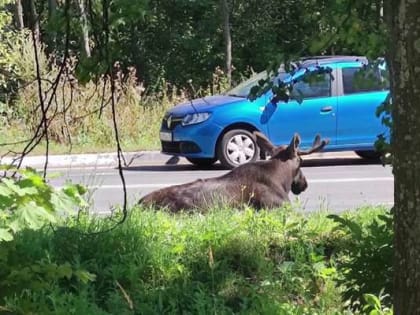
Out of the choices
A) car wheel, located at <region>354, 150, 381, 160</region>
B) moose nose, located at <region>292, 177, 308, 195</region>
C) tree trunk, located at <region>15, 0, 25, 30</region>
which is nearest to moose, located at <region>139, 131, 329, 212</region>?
moose nose, located at <region>292, 177, 308, 195</region>

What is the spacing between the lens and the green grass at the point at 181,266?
173 inches

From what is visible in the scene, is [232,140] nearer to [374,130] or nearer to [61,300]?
[374,130]

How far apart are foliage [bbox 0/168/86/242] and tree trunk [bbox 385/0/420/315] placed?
1698 millimetres

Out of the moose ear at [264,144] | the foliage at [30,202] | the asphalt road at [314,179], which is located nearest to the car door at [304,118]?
the asphalt road at [314,179]

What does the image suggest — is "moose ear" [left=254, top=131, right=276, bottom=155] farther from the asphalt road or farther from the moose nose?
the asphalt road

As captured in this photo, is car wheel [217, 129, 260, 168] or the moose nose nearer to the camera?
the moose nose

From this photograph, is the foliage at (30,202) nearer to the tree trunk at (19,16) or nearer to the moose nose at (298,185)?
the moose nose at (298,185)

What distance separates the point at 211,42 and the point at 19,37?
1053 centimetres

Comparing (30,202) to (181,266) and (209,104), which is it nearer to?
(181,266)

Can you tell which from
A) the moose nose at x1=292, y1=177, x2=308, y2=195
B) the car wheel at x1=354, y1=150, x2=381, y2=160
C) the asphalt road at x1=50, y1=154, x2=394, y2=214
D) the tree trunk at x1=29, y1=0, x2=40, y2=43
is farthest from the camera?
the car wheel at x1=354, y1=150, x2=381, y2=160

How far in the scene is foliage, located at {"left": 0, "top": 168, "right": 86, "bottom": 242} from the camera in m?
3.89

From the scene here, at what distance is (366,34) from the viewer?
440 centimetres

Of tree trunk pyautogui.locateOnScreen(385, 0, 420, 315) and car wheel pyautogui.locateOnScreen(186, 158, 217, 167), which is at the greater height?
tree trunk pyautogui.locateOnScreen(385, 0, 420, 315)

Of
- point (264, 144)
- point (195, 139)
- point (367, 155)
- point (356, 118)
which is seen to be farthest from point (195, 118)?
point (264, 144)
